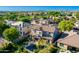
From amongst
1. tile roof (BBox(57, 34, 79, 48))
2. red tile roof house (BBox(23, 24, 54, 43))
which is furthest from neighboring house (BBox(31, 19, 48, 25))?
tile roof (BBox(57, 34, 79, 48))

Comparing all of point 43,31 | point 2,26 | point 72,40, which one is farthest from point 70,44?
point 2,26

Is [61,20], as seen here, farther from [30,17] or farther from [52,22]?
[30,17]

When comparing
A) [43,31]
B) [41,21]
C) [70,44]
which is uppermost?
[41,21]

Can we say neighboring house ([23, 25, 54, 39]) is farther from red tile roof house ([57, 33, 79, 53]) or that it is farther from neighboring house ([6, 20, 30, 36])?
red tile roof house ([57, 33, 79, 53])

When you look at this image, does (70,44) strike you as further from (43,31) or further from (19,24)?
(19,24)

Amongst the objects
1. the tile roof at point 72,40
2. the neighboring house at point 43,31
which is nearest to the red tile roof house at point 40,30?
the neighboring house at point 43,31
